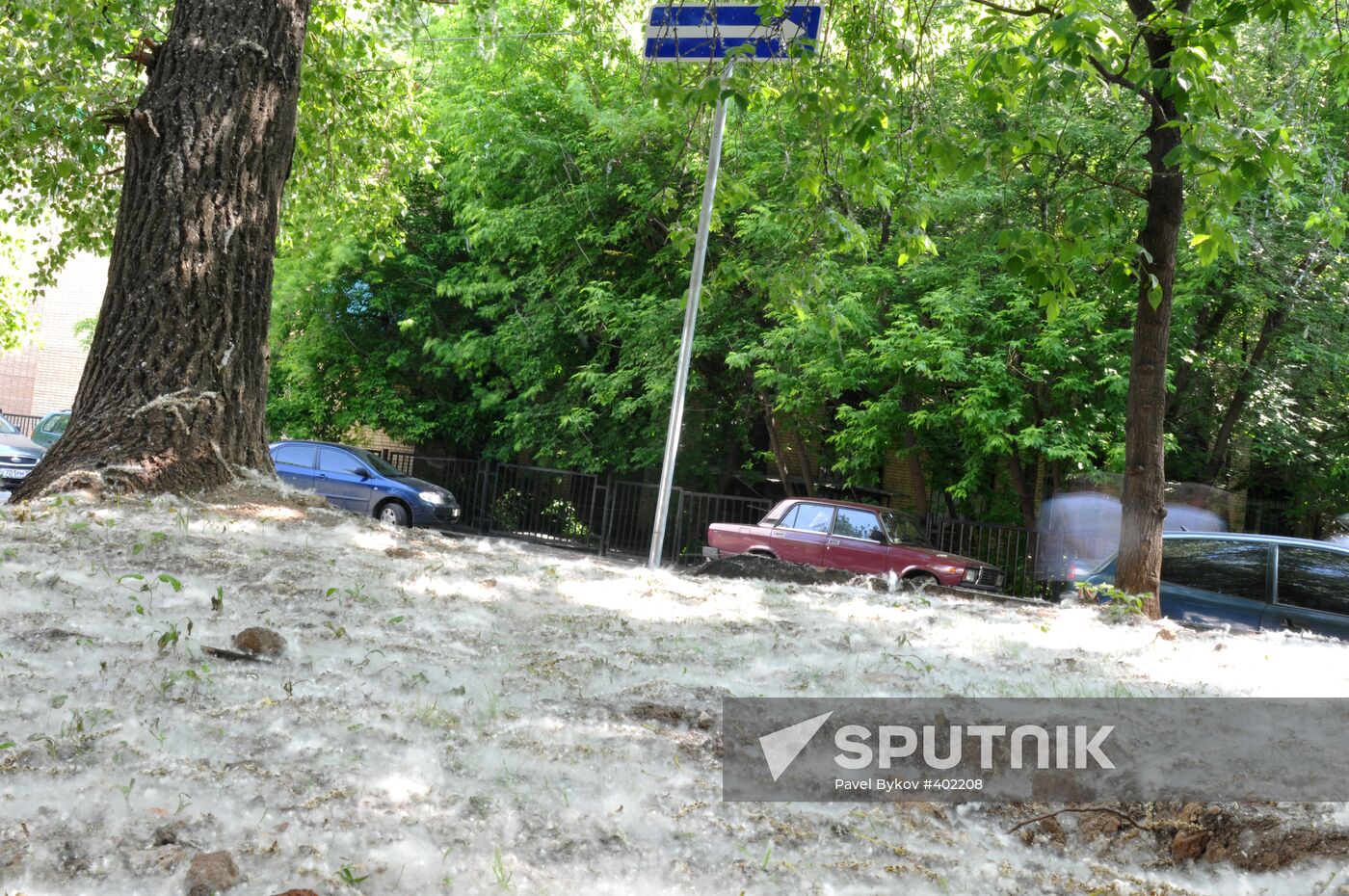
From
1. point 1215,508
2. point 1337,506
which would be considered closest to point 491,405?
point 1215,508

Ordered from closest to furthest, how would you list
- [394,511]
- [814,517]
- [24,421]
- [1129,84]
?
[1129,84] → [814,517] → [394,511] → [24,421]

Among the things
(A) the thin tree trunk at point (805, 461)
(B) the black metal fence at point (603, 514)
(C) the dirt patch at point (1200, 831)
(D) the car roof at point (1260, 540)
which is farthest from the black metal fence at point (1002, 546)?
(C) the dirt patch at point (1200, 831)

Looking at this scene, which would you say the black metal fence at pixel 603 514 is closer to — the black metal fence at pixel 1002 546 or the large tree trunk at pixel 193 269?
the black metal fence at pixel 1002 546

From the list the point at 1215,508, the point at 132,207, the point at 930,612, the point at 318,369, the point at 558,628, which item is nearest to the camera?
the point at 558,628

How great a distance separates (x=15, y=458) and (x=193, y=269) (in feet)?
60.0


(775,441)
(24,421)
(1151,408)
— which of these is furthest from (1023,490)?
A: (24,421)

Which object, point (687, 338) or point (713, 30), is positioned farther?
point (687, 338)

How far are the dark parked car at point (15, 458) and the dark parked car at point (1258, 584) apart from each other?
742 inches

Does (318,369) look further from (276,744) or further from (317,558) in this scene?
(276,744)

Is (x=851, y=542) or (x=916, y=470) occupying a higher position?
(x=916, y=470)

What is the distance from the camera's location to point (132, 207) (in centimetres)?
571

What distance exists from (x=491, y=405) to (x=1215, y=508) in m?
14.0

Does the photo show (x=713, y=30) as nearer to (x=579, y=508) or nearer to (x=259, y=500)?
(x=259, y=500)

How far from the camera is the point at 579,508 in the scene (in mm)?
22438
